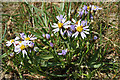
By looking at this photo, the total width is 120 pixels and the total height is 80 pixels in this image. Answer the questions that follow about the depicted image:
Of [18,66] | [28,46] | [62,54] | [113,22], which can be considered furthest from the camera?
[113,22]

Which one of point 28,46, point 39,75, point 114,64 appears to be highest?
point 28,46

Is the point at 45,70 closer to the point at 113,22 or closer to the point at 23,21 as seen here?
the point at 23,21

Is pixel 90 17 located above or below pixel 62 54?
above

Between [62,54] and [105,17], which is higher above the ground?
[105,17]

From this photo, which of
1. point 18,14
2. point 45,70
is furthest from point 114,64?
point 18,14

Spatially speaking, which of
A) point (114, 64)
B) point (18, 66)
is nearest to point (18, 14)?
point (18, 66)

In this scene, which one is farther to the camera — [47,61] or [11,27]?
[11,27]

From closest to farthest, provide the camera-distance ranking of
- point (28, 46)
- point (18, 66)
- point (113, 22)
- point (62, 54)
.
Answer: point (28, 46)
point (62, 54)
point (18, 66)
point (113, 22)

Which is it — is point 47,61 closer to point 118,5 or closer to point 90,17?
point 90,17

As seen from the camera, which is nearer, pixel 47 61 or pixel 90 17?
pixel 47 61
